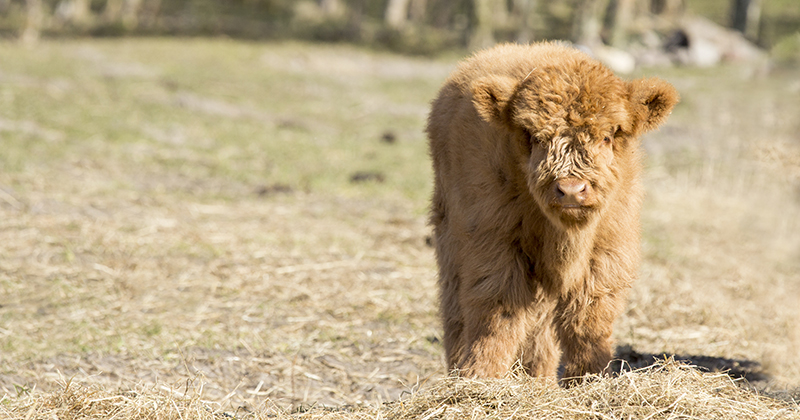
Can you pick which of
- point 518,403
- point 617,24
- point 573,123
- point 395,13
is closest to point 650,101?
point 573,123

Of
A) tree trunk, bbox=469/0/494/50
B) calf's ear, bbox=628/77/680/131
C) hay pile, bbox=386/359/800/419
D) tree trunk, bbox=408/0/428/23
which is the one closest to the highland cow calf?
calf's ear, bbox=628/77/680/131

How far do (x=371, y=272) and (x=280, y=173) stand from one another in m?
4.15

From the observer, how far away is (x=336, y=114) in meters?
16.5

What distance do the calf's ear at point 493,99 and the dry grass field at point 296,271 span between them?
142cm

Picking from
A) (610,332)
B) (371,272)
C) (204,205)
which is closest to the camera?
(610,332)

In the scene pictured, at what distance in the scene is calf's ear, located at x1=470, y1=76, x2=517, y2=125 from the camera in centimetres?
387

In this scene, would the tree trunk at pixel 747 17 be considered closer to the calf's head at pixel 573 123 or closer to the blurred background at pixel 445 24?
the blurred background at pixel 445 24

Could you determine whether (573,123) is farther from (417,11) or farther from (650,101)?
(417,11)

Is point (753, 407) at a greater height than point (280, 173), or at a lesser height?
greater

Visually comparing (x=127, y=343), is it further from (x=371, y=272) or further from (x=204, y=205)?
(x=204, y=205)

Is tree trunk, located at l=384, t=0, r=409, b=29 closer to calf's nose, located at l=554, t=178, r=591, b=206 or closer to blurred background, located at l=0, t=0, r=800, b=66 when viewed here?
blurred background, located at l=0, t=0, r=800, b=66

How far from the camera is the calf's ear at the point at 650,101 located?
3873 millimetres

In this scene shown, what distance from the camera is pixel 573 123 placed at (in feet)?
12.1

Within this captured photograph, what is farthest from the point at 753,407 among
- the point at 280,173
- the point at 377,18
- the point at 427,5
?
the point at 427,5
